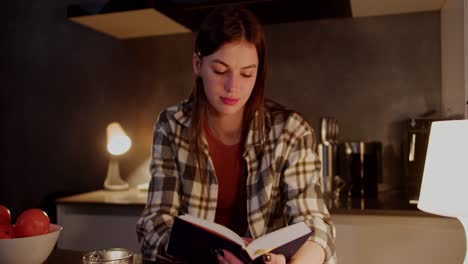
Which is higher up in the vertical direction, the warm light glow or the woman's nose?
the woman's nose

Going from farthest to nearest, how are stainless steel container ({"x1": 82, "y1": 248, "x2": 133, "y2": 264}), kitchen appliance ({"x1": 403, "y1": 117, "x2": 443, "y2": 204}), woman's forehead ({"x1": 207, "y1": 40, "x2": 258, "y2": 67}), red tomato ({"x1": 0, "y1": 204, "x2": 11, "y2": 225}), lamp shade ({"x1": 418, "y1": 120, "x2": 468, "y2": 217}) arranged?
kitchen appliance ({"x1": 403, "y1": 117, "x2": 443, "y2": 204})
woman's forehead ({"x1": 207, "y1": 40, "x2": 258, "y2": 67})
lamp shade ({"x1": 418, "y1": 120, "x2": 468, "y2": 217})
red tomato ({"x1": 0, "y1": 204, "x2": 11, "y2": 225})
stainless steel container ({"x1": 82, "y1": 248, "x2": 133, "y2": 264})

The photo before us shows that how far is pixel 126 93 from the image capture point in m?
2.43

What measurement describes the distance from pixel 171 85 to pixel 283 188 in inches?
49.6

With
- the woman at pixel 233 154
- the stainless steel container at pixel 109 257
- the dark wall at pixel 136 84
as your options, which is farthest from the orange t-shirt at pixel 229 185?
the dark wall at pixel 136 84

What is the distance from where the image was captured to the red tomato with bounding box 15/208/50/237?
34.7 inches

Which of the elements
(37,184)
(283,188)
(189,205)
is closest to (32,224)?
(189,205)

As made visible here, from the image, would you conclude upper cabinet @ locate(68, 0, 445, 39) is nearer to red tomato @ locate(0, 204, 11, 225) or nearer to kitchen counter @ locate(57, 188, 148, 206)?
kitchen counter @ locate(57, 188, 148, 206)

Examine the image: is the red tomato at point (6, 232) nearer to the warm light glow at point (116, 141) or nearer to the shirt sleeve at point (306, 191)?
the shirt sleeve at point (306, 191)

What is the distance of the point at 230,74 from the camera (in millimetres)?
1179

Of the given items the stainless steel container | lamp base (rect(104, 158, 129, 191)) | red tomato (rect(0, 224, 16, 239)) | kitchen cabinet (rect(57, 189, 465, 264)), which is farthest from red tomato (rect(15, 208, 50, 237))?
lamp base (rect(104, 158, 129, 191))

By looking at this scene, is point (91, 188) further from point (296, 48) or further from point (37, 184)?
point (296, 48)

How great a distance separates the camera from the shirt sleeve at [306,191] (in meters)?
1.10

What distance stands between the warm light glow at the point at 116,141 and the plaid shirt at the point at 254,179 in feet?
3.02

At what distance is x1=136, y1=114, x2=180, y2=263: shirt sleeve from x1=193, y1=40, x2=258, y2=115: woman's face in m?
0.21
